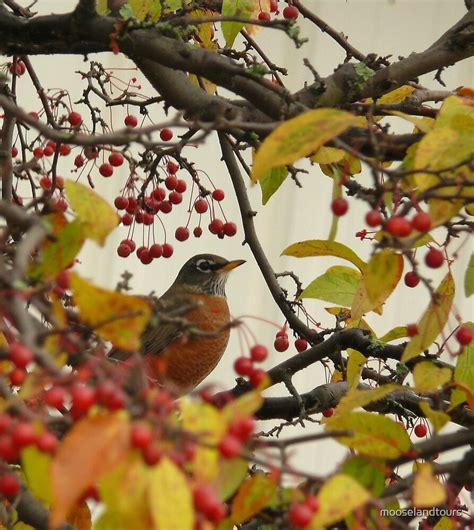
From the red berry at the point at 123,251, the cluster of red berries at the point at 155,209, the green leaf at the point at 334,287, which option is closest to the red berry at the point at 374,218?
the green leaf at the point at 334,287

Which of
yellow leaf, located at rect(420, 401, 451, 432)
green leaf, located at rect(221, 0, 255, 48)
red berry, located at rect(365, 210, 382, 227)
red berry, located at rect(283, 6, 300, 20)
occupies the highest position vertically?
red berry, located at rect(283, 6, 300, 20)

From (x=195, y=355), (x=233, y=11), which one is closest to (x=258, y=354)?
(x=233, y=11)

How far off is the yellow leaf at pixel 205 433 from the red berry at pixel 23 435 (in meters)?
0.07

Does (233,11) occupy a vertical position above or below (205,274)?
below

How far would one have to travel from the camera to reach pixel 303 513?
527 mm

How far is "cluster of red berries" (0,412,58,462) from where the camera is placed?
1.54 ft

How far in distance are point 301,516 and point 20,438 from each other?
0.51 feet

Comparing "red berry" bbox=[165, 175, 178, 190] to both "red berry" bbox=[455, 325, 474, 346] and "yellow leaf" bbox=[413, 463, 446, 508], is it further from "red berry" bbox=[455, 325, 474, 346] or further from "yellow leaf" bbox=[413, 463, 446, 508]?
"yellow leaf" bbox=[413, 463, 446, 508]

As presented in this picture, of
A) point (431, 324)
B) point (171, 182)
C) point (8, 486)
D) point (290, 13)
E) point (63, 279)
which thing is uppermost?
point (290, 13)

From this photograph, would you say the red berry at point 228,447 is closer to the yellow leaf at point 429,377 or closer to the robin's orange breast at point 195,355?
the yellow leaf at point 429,377

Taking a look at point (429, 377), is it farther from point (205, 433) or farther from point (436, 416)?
point (205, 433)

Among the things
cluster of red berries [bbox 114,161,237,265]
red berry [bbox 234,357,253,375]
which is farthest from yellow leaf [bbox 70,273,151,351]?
cluster of red berries [bbox 114,161,237,265]

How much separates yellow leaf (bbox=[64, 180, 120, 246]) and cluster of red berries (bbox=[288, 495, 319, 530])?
8.4 inches

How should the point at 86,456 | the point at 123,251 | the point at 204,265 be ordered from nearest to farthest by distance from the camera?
the point at 86,456 → the point at 123,251 → the point at 204,265
